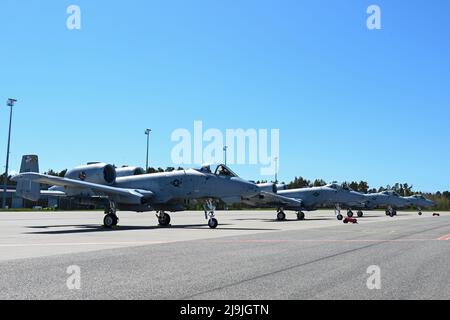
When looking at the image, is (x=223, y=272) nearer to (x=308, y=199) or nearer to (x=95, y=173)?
(x=95, y=173)

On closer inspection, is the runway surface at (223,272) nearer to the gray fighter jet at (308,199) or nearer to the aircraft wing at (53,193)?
the aircraft wing at (53,193)

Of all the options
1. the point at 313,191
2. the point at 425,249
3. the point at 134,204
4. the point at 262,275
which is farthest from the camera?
the point at 313,191

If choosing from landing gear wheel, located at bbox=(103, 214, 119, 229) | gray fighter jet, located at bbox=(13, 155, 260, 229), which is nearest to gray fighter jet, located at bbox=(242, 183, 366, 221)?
gray fighter jet, located at bbox=(13, 155, 260, 229)

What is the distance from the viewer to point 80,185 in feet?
80.8

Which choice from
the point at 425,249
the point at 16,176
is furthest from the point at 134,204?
the point at 425,249

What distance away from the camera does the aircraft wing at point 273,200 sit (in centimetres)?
4012

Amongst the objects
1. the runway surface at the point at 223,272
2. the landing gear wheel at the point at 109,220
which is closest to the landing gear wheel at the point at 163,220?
the landing gear wheel at the point at 109,220

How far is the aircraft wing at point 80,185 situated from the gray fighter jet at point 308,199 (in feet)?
53.2

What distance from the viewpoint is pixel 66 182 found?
80.2ft

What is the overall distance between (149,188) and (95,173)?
340cm

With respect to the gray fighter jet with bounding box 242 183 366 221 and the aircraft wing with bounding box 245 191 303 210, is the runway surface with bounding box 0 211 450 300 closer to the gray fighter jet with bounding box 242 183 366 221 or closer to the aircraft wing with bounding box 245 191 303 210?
the aircraft wing with bounding box 245 191 303 210

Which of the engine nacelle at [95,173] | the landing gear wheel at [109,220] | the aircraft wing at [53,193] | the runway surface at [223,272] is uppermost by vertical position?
the engine nacelle at [95,173]
